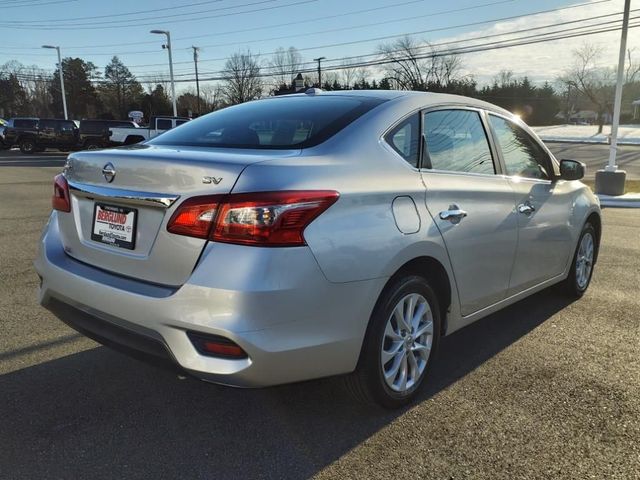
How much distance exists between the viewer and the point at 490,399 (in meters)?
3.09

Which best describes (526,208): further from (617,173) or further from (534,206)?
(617,173)

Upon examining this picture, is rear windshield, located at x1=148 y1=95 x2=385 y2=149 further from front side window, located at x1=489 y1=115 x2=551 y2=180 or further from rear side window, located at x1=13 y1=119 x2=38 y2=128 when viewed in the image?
rear side window, located at x1=13 y1=119 x2=38 y2=128

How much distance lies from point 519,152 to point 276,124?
1.93 m

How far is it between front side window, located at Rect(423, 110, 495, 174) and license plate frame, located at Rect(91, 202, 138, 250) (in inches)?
62.2

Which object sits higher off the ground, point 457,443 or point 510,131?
point 510,131

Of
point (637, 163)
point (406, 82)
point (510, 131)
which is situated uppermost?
point (406, 82)

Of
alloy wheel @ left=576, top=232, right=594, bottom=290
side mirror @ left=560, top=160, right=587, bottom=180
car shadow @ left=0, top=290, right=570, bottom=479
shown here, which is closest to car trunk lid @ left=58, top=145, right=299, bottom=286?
car shadow @ left=0, top=290, right=570, bottom=479

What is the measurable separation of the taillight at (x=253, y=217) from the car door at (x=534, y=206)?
1.98 m

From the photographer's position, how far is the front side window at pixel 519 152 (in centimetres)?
381

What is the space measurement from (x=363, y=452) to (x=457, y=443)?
473 mm

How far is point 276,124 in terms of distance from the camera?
3.13 m

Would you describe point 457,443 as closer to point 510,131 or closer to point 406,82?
point 510,131

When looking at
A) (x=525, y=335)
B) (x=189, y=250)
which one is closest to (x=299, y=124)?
(x=189, y=250)

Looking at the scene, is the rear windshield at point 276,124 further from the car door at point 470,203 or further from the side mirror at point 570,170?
the side mirror at point 570,170
